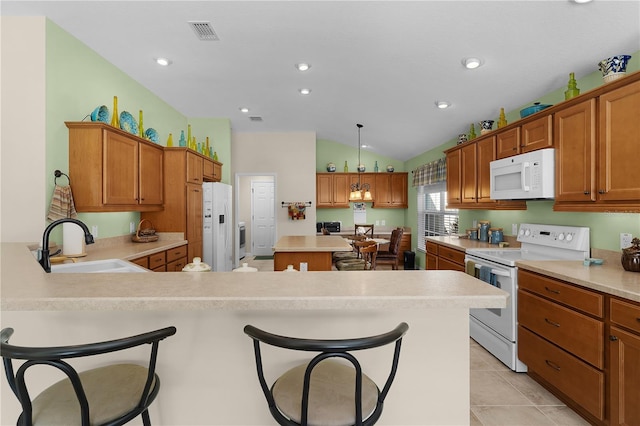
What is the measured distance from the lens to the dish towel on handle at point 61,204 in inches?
105

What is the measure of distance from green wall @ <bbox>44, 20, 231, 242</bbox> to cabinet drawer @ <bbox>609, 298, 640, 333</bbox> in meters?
4.11

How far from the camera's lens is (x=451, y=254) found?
3.76 meters

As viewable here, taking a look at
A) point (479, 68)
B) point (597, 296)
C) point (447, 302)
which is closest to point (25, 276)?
point (447, 302)

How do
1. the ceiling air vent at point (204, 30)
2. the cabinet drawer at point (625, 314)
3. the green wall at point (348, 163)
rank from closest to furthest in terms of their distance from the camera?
the cabinet drawer at point (625, 314) < the ceiling air vent at point (204, 30) < the green wall at point (348, 163)

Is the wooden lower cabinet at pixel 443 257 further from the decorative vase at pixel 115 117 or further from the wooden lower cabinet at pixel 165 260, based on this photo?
the decorative vase at pixel 115 117

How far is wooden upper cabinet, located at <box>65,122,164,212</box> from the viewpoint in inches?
114

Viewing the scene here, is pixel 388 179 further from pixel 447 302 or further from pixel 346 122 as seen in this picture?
pixel 447 302

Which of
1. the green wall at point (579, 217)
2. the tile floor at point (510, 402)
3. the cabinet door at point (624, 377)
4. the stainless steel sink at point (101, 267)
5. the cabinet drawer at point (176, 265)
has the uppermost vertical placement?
the green wall at point (579, 217)

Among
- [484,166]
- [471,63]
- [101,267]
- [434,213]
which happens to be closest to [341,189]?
[434,213]

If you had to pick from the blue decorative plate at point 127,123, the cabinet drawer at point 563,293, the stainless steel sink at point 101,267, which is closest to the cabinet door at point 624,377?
the cabinet drawer at point 563,293

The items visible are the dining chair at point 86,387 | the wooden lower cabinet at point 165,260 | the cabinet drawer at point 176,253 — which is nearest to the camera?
the dining chair at point 86,387

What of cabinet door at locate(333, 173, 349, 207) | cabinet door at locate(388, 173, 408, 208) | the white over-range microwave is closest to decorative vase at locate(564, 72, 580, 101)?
the white over-range microwave

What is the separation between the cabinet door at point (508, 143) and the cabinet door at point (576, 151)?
1.48 feet

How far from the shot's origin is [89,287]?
1.12m
